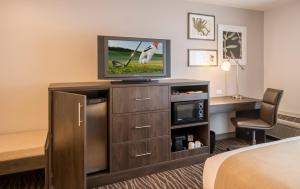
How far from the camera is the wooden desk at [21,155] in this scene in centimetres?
213

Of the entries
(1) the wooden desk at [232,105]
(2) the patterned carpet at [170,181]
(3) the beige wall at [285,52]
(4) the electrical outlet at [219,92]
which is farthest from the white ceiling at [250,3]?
(2) the patterned carpet at [170,181]

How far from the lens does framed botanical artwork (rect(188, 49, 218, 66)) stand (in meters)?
3.74

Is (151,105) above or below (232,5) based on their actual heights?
below

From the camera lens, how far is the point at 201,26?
149 inches

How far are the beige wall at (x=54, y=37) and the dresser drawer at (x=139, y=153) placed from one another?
3.42 feet

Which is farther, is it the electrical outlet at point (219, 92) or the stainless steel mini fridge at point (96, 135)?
the electrical outlet at point (219, 92)

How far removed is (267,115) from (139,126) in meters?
1.97

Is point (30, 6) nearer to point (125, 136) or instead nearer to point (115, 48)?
point (115, 48)

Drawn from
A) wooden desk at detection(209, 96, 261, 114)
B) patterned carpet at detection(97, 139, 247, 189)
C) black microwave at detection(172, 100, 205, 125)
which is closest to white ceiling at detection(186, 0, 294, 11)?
wooden desk at detection(209, 96, 261, 114)

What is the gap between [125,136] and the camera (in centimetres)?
263

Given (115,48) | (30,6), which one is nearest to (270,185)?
(115,48)

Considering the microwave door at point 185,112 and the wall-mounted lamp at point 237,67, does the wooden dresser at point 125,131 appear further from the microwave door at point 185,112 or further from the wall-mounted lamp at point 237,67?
the wall-mounted lamp at point 237,67

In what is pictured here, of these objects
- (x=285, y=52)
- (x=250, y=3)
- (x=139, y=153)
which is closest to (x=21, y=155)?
(x=139, y=153)

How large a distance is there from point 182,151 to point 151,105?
2.57 ft
